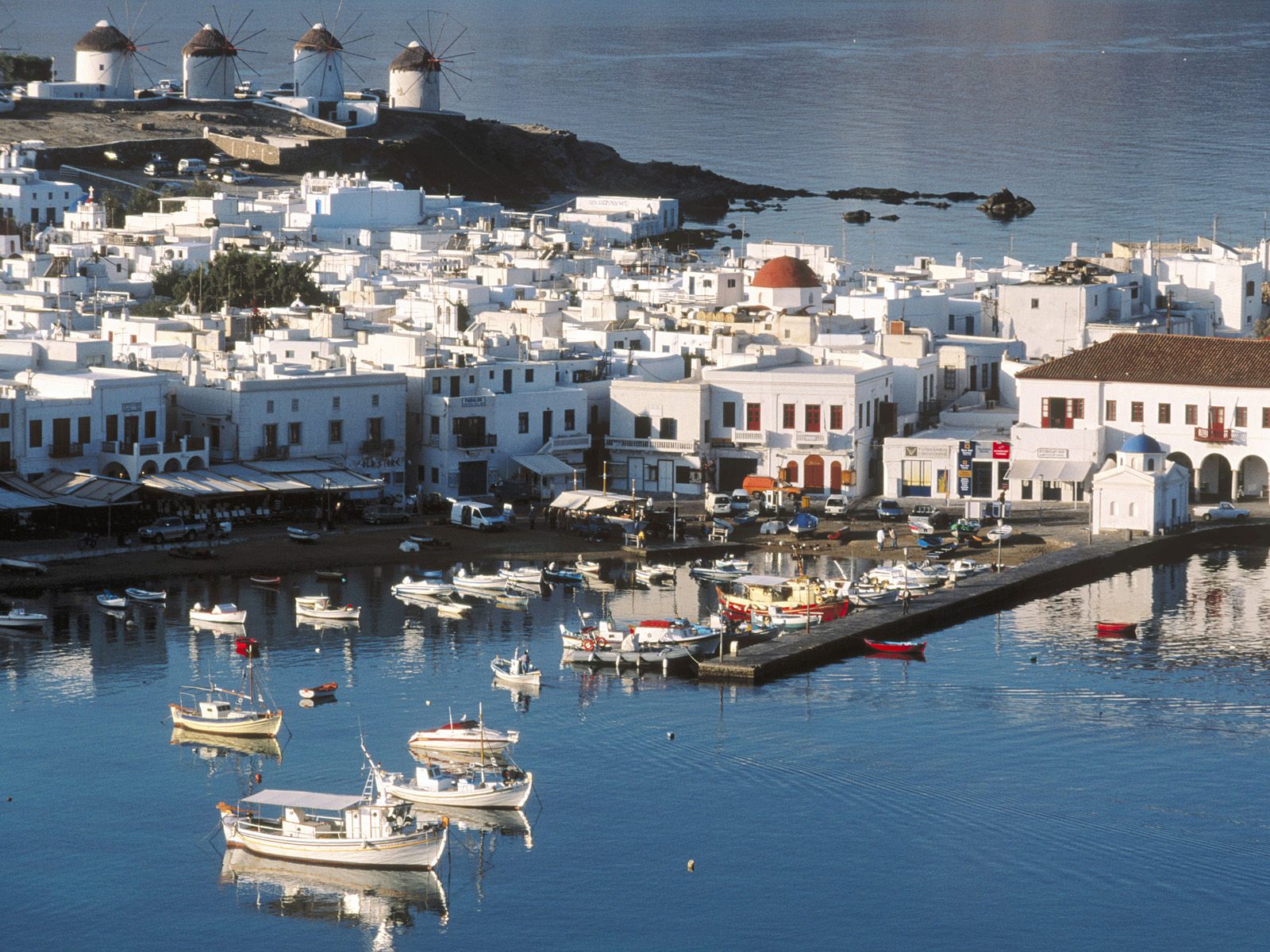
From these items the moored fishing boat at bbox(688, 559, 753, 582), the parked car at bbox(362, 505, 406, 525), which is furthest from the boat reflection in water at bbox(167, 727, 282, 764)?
the parked car at bbox(362, 505, 406, 525)

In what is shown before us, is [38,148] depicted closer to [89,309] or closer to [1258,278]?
[89,309]

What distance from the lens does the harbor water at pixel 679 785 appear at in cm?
4109

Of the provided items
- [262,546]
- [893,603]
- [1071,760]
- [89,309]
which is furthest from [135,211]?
[1071,760]

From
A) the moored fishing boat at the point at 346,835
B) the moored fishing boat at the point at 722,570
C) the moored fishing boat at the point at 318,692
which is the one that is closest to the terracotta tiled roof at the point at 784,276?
the moored fishing boat at the point at 722,570

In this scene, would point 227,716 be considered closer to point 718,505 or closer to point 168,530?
point 168,530

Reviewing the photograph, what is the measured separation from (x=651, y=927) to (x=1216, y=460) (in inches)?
1568

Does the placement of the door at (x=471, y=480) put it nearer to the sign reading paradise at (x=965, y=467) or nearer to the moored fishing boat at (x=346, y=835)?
the sign reading paradise at (x=965, y=467)

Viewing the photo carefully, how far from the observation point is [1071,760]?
163 feet

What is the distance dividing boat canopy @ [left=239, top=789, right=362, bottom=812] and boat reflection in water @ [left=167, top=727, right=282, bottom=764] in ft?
15.1

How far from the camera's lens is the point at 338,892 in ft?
140

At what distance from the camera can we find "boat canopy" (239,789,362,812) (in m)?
44.1

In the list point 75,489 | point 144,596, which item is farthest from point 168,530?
point 144,596

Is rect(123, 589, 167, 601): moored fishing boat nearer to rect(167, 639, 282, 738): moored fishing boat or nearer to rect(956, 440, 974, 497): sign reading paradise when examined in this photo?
rect(167, 639, 282, 738): moored fishing boat

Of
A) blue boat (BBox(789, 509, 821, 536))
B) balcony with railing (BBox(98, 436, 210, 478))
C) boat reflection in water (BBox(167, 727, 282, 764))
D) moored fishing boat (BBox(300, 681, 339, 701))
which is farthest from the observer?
blue boat (BBox(789, 509, 821, 536))
